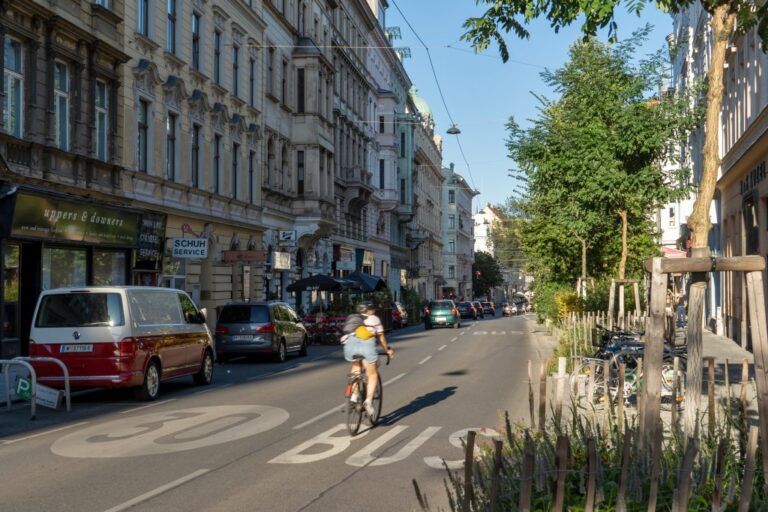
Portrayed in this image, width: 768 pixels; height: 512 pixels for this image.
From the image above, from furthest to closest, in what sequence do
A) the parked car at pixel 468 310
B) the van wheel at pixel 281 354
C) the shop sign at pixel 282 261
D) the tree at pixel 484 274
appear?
the tree at pixel 484 274 → the parked car at pixel 468 310 → the shop sign at pixel 282 261 → the van wheel at pixel 281 354

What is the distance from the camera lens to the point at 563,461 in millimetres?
5098

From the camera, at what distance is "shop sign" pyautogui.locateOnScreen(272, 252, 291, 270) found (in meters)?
40.3

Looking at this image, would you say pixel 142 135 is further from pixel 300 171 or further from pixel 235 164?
pixel 300 171

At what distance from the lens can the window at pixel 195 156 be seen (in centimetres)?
3247

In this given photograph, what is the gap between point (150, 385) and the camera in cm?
1602

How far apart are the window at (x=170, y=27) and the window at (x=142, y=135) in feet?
8.51

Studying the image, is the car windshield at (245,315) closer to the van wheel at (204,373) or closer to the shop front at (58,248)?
the shop front at (58,248)

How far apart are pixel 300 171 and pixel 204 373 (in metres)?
26.3

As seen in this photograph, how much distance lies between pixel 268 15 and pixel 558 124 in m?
20.8

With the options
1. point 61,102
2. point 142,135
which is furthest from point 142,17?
point 61,102

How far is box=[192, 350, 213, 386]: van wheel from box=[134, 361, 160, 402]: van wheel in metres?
2.32

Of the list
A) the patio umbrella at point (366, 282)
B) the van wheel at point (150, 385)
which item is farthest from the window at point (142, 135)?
the patio umbrella at point (366, 282)

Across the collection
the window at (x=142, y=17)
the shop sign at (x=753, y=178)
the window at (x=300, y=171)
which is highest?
the window at (x=142, y=17)

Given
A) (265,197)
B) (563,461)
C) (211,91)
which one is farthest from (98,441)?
(265,197)
